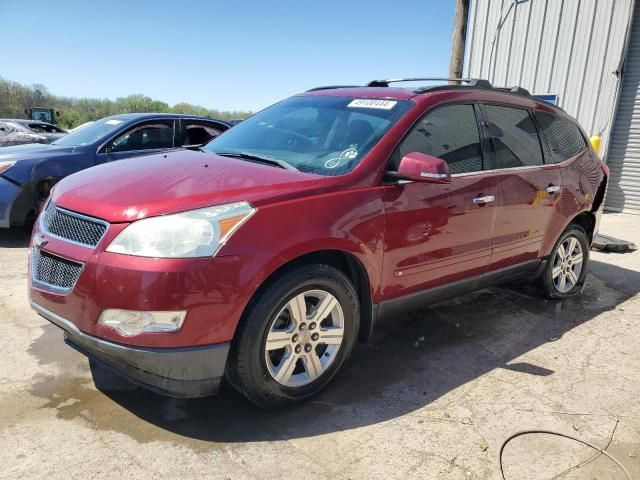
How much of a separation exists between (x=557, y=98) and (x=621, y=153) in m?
1.63

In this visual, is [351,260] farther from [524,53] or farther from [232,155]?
[524,53]

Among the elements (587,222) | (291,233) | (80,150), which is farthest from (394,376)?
(80,150)

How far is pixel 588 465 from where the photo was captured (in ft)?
8.15

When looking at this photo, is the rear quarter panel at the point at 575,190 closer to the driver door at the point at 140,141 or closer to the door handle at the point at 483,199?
the door handle at the point at 483,199

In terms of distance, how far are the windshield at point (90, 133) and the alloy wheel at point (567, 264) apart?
5415 millimetres

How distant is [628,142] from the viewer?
9555 millimetres

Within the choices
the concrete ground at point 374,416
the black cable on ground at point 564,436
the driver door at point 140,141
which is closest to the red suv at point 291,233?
the concrete ground at point 374,416

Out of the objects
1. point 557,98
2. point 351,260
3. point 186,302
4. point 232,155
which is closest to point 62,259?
point 186,302

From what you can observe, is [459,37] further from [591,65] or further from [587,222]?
[587,222]

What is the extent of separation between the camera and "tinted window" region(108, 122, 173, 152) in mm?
6512

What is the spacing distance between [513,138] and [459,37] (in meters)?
6.44

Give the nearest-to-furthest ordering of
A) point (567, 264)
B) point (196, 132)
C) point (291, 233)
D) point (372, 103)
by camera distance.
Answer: point (291, 233) < point (372, 103) < point (567, 264) < point (196, 132)

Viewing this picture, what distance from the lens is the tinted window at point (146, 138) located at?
651 centimetres

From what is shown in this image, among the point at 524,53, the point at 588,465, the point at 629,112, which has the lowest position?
the point at 588,465
